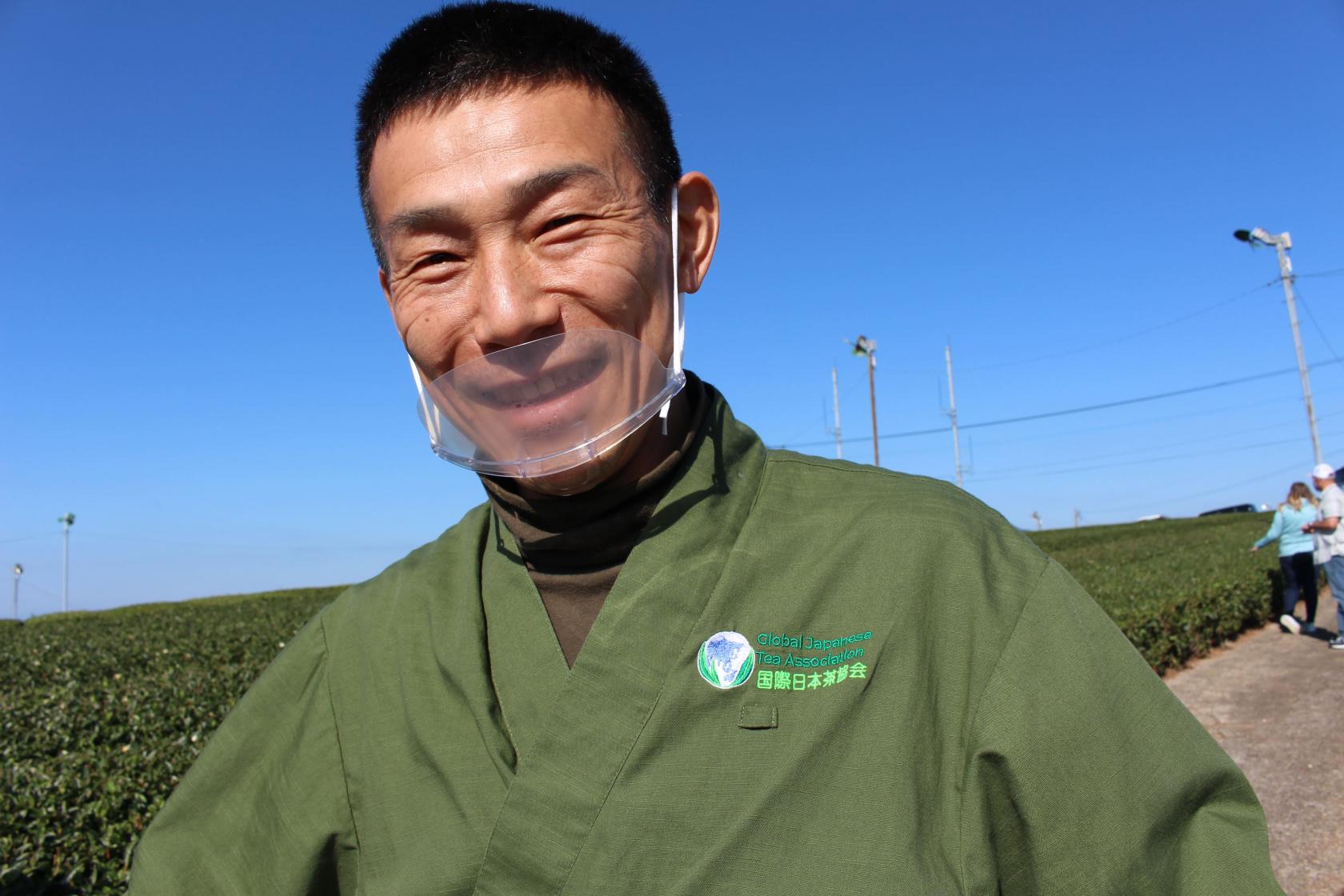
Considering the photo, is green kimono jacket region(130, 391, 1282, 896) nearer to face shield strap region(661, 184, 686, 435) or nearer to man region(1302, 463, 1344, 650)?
face shield strap region(661, 184, 686, 435)

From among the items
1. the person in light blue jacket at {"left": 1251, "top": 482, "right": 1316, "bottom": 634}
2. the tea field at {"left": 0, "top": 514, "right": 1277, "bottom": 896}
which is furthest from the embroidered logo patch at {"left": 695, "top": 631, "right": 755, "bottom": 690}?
the person in light blue jacket at {"left": 1251, "top": 482, "right": 1316, "bottom": 634}

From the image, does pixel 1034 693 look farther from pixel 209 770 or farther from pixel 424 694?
pixel 209 770

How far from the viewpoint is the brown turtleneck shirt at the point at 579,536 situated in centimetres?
143

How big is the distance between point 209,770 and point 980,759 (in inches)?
44.3

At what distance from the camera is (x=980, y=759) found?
115cm

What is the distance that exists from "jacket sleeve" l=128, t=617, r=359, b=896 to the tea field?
276 cm

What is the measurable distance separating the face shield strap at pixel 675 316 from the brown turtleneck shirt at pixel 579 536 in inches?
2.9

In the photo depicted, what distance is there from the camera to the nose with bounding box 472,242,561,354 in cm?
131

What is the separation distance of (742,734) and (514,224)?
2.38 ft

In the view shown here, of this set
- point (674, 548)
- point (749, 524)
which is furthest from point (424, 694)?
point (749, 524)

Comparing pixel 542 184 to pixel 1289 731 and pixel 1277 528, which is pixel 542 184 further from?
pixel 1277 528

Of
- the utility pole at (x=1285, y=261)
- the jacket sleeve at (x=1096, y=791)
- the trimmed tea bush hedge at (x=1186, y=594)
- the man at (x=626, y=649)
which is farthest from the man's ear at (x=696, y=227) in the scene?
the utility pole at (x=1285, y=261)

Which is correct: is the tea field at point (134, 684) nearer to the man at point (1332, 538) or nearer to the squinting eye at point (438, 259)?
the man at point (1332, 538)

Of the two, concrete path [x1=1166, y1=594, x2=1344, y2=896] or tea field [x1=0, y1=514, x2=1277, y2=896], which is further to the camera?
concrete path [x1=1166, y1=594, x2=1344, y2=896]
